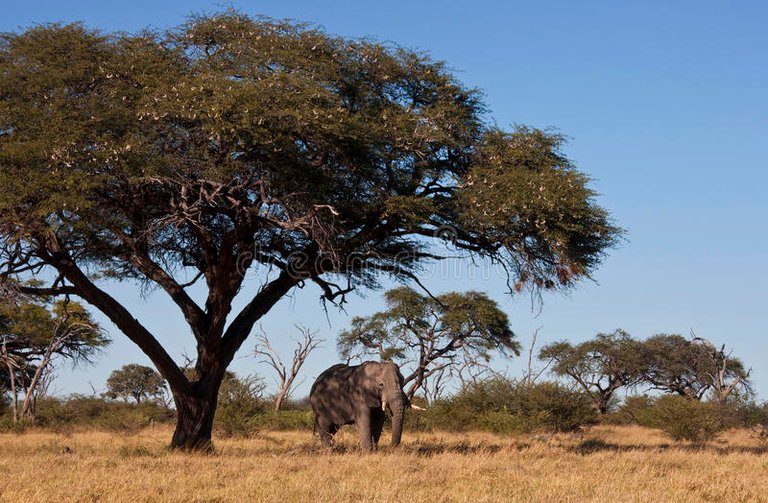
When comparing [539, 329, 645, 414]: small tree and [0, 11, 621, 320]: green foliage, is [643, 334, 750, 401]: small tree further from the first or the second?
[0, 11, 621, 320]: green foliage

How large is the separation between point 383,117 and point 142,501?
9418mm

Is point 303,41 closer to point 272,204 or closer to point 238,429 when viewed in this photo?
point 272,204

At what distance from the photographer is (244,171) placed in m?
17.4

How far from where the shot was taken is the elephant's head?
59.0 feet

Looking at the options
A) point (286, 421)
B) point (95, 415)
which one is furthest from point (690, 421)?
point (95, 415)

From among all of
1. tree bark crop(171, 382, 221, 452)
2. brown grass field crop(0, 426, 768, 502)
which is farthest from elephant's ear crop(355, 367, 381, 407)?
tree bark crop(171, 382, 221, 452)

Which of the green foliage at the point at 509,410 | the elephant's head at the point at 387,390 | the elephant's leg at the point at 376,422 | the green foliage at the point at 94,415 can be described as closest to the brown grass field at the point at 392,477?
the elephant's head at the point at 387,390

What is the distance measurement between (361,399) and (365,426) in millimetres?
521

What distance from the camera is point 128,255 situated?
Answer: 21.0 meters

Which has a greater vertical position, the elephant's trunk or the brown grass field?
→ the elephant's trunk

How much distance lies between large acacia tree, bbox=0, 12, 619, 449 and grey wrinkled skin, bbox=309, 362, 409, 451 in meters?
2.02

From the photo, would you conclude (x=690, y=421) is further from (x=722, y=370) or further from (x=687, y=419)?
(x=722, y=370)

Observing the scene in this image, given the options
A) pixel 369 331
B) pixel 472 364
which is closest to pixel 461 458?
pixel 472 364

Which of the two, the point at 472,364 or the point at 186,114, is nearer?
the point at 186,114
